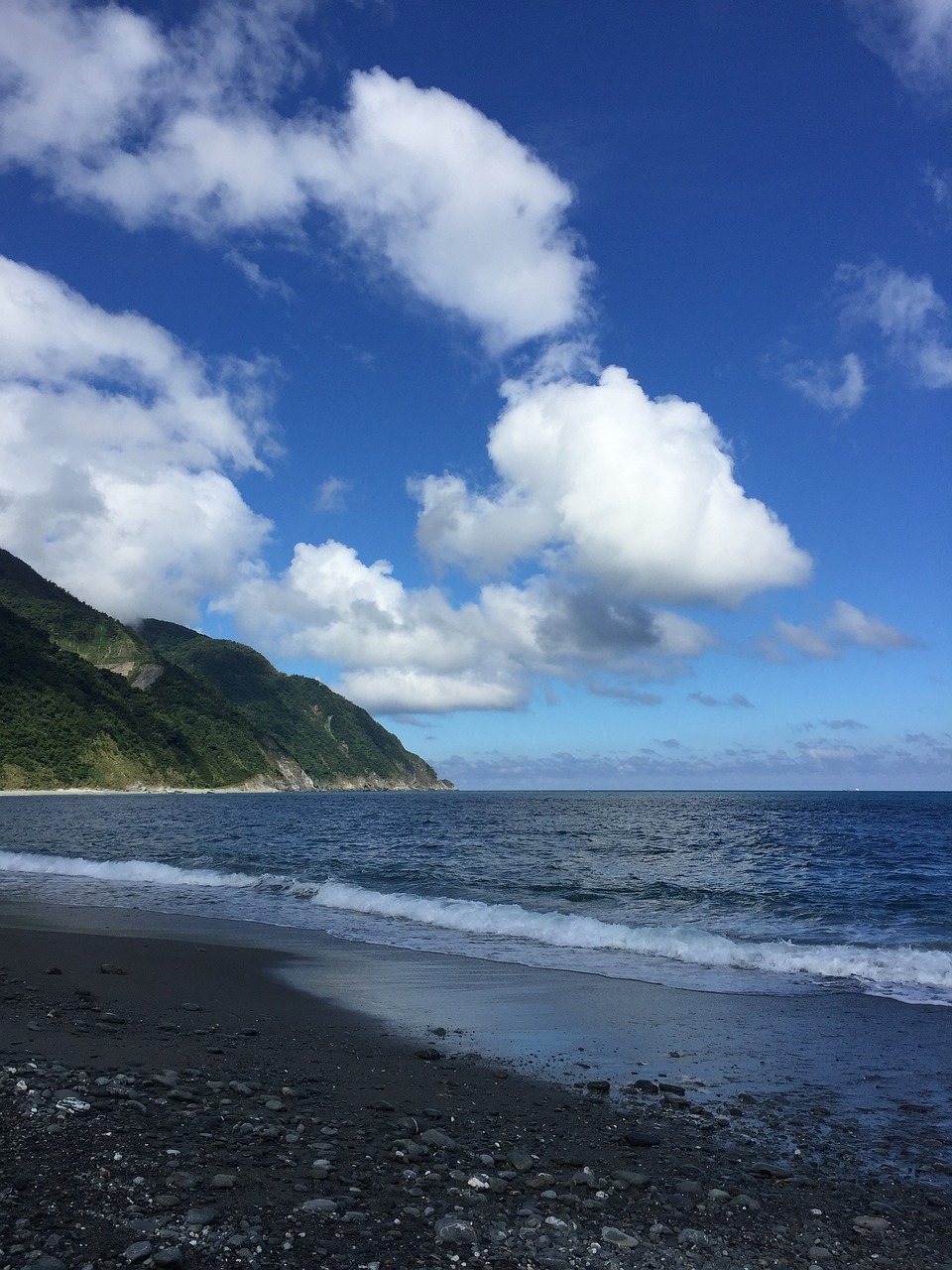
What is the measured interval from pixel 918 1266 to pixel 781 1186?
46.6 inches

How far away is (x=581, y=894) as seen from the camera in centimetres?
2808

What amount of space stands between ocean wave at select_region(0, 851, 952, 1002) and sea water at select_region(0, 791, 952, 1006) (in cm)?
6

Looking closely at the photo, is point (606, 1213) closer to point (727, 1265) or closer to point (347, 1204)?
point (727, 1265)

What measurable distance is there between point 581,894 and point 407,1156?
22.6 m

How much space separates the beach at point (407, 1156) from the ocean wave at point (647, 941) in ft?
21.7

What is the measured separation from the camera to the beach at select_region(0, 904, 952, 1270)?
5078 mm

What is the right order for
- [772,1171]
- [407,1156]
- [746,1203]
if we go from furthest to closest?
[772,1171]
[407,1156]
[746,1203]

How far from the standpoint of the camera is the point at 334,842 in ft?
168

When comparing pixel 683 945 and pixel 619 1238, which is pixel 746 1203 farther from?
pixel 683 945

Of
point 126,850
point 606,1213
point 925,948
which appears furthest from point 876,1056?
point 126,850

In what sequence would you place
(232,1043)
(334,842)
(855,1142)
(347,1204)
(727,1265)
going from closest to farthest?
(727,1265), (347,1204), (855,1142), (232,1043), (334,842)

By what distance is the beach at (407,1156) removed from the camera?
508 cm

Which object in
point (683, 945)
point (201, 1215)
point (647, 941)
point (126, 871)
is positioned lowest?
point (126, 871)

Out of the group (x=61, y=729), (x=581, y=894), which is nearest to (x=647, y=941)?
(x=581, y=894)
